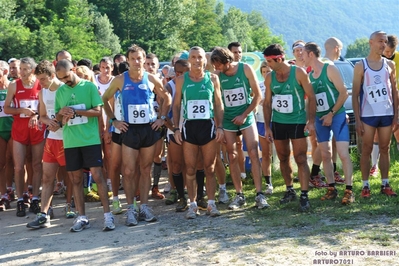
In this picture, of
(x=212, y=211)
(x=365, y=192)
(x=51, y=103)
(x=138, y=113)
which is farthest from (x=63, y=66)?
(x=365, y=192)

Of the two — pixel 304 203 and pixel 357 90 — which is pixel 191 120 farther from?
pixel 357 90

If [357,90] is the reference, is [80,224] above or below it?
below

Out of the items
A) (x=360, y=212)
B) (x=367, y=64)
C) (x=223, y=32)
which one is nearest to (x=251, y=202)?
(x=360, y=212)

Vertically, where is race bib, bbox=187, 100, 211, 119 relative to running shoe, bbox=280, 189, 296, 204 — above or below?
above

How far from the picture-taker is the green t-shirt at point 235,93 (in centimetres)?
755

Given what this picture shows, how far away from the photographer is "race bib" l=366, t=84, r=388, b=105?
7430 mm

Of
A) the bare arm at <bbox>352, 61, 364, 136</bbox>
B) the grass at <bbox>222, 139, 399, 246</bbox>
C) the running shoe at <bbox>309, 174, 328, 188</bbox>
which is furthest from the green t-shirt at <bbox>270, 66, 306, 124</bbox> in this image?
the running shoe at <bbox>309, 174, 328, 188</bbox>

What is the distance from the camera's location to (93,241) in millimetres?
6289

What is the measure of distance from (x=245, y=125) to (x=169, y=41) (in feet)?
226

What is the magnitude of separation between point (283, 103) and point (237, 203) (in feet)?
4.73

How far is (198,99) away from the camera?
23.2 feet

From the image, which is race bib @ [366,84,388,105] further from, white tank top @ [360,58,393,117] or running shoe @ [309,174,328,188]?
running shoe @ [309,174,328,188]

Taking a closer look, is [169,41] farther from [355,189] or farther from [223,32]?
[355,189]

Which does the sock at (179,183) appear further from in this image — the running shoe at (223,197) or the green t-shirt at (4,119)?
the green t-shirt at (4,119)
